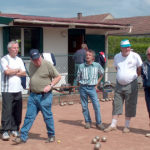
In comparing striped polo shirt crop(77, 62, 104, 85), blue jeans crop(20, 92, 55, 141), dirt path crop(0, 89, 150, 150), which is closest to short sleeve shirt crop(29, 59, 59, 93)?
blue jeans crop(20, 92, 55, 141)

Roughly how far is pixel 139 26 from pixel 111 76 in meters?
13.4

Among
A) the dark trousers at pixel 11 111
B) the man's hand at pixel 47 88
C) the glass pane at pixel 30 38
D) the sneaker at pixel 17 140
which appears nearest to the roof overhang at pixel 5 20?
the glass pane at pixel 30 38

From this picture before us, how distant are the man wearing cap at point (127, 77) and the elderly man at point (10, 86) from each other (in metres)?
2.01

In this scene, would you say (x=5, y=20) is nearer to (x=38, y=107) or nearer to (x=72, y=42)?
(x=72, y=42)

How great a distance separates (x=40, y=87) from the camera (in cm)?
599

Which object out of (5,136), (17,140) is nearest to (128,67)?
(17,140)

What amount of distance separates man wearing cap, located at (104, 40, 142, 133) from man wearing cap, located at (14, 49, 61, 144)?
5.02 feet

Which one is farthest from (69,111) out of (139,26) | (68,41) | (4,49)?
(139,26)

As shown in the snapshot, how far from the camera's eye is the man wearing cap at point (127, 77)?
679 cm

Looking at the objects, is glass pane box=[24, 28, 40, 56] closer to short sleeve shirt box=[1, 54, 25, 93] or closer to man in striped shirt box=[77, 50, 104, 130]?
man in striped shirt box=[77, 50, 104, 130]

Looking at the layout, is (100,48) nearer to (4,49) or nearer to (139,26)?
(4,49)

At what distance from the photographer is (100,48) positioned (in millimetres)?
14617

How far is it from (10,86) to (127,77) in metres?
2.38

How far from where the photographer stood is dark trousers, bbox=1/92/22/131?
252 inches
